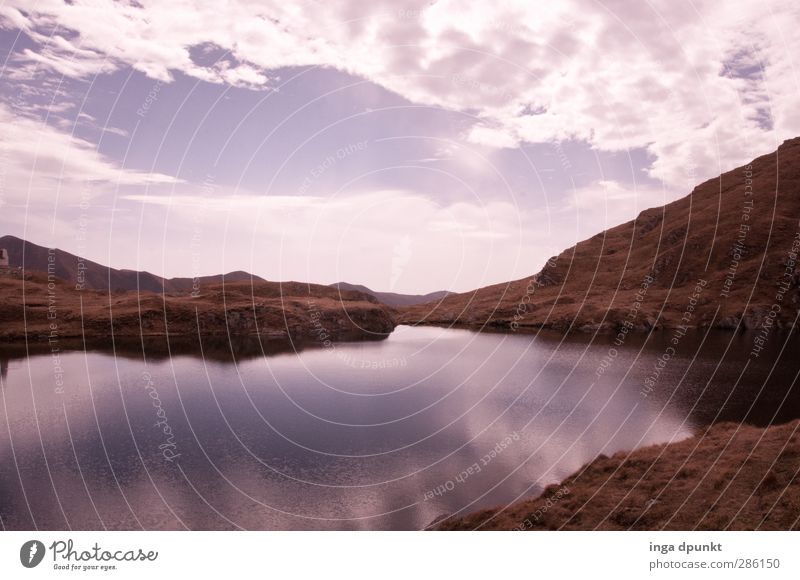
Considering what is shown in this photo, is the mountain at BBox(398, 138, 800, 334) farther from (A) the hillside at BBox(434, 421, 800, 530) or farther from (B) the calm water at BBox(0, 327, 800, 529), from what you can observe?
(A) the hillside at BBox(434, 421, 800, 530)

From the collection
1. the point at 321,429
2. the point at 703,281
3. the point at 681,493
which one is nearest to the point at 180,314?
the point at 321,429

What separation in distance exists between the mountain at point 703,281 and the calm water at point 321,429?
177 ft

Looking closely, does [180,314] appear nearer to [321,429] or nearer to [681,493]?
[321,429]

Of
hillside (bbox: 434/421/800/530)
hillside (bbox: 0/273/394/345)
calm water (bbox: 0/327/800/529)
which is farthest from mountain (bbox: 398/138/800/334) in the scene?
hillside (bbox: 434/421/800/530)

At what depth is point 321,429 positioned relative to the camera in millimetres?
42375

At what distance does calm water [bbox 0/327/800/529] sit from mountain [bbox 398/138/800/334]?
53881mm

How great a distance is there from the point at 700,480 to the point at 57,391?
2418 inches

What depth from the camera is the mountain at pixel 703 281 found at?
129 m

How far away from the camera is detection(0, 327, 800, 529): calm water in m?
27.4

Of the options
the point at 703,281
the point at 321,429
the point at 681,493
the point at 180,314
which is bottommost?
the point at 321,429

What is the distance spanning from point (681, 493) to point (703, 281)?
5987 inches

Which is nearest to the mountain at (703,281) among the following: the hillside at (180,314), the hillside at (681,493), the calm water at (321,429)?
the calm water at (321,429)

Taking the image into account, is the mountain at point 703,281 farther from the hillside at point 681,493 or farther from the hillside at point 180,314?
the hillside at point 681,493

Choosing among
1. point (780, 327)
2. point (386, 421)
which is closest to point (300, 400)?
point (386, 421)
